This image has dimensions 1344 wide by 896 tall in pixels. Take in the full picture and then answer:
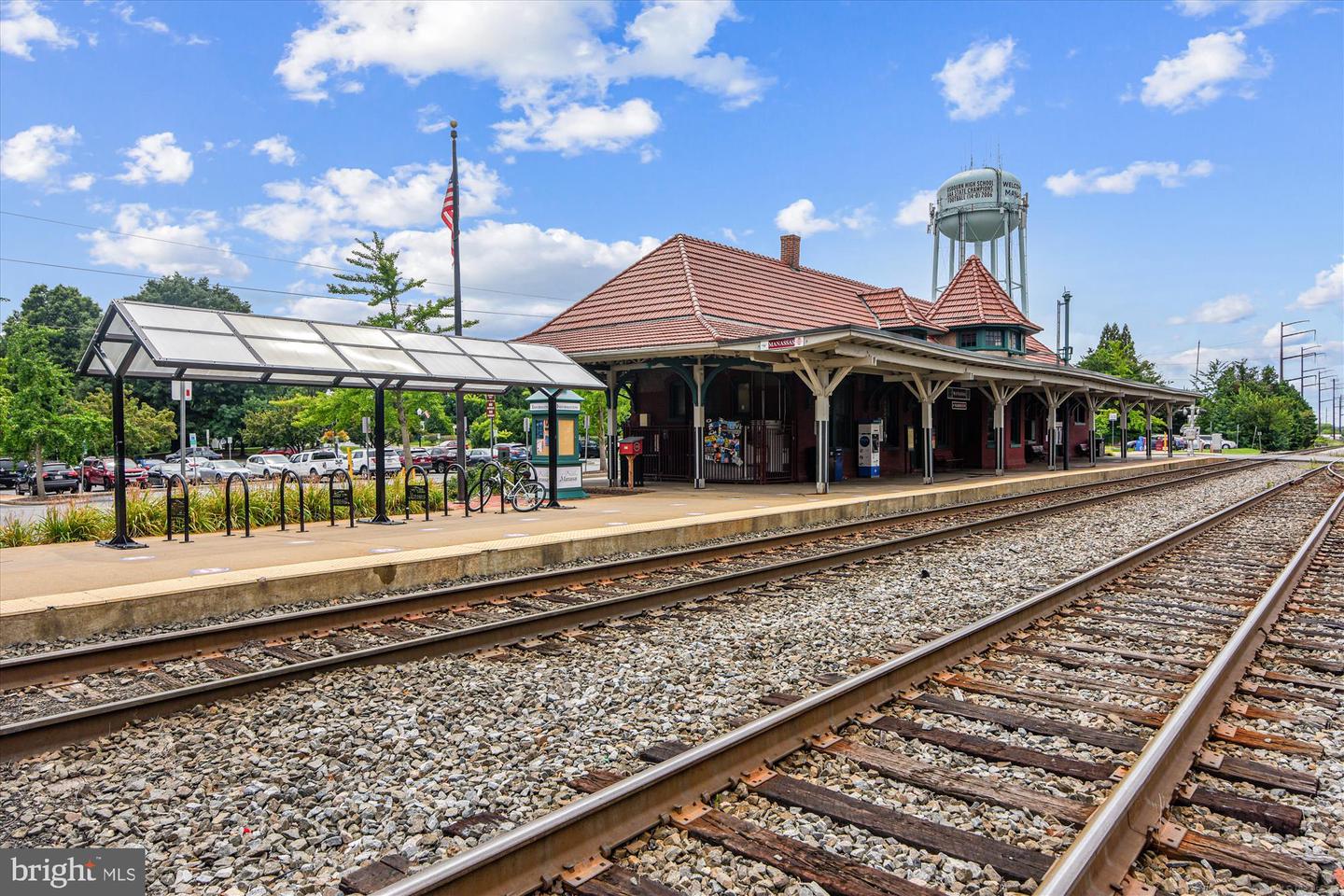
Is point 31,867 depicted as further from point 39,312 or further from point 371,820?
point 39,312

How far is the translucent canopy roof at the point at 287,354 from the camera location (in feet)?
36.9

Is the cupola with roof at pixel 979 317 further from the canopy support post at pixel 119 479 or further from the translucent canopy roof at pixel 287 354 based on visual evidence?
the canopy support post at pixel 119 479

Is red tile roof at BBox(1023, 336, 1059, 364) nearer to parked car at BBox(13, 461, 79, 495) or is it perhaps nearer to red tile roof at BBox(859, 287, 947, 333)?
red tile roof at BBox(859, 287, 947, 333)

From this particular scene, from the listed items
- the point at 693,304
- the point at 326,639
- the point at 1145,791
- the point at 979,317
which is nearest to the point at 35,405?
the point at 693,304

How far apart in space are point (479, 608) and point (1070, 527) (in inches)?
414

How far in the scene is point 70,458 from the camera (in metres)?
32.8

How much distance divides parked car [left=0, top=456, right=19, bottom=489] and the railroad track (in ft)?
124

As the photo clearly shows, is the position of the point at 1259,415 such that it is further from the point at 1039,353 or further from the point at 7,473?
the point at 7,473

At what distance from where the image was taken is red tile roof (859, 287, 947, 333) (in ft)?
97.8

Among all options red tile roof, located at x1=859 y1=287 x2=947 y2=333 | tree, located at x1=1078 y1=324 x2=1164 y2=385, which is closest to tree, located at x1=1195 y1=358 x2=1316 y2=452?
tree, located at x1=1078 y1=324 x2=1164 y2=385

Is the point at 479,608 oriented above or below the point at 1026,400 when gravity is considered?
below

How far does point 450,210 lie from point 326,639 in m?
17.5

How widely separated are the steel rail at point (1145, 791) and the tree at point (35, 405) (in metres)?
35.0

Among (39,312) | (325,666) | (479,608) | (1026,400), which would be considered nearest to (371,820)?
(325,666)
